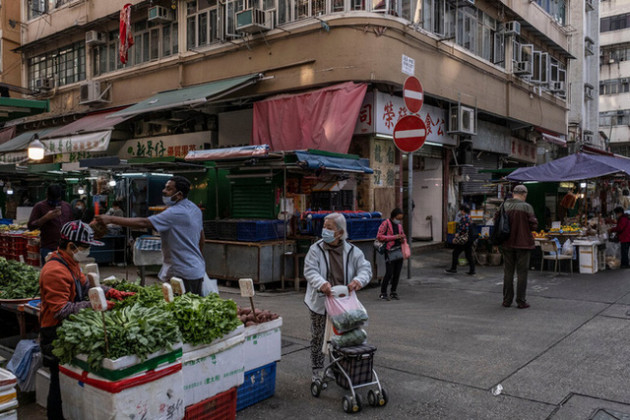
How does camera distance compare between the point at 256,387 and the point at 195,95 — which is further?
the point at 195,95

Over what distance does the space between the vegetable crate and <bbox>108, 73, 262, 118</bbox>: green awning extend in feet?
18.3

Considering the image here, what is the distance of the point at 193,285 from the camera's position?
520 cm

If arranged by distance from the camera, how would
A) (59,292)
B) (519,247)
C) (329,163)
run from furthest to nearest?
1. (329,163)
2. (519,247)
3. (59,292)

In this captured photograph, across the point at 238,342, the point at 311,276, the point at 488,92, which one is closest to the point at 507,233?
the point at 311,276

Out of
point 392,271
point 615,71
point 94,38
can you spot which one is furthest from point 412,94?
point 615,71

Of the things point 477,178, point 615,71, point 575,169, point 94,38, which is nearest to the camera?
point 575,169

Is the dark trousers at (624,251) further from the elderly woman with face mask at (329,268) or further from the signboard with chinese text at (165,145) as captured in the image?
the signboard with chinese text at (165,145)

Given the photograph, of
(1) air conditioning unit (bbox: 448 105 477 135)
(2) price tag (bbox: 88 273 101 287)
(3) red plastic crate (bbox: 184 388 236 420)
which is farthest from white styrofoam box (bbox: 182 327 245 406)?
(1) air conditioning unit (bbox: 448 105 477 135)

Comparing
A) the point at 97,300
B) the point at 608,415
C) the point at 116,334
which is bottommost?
the point at 608,415

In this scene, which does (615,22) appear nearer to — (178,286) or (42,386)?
(178,286)

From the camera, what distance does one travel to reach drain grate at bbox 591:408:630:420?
14.0ft

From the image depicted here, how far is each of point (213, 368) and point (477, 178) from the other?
16.8m

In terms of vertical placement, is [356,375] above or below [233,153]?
below

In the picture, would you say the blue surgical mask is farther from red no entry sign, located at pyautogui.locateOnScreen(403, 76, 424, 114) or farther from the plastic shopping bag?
red no entry sign, located at pyautogui.locateOnScreen(403, 76, 424, 114)
